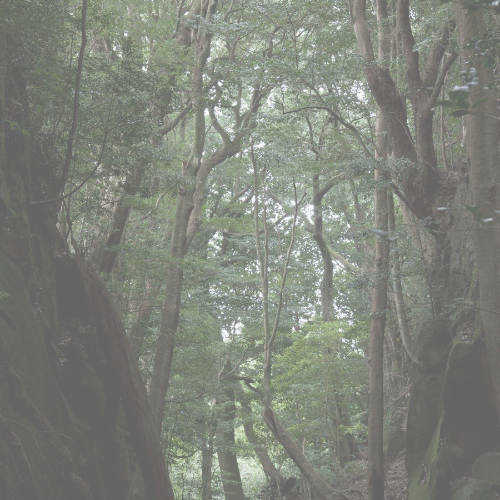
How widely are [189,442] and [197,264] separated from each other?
15.2 ft

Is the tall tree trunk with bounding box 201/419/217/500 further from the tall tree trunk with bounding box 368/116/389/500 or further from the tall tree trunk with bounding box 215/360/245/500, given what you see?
the tall tree trunk with bounding box 368/116/389/500

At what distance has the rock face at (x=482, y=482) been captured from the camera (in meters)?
5.54

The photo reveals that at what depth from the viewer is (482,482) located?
18.6ft

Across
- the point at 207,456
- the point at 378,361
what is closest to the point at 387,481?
the point at 378,361

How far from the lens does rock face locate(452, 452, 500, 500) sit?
18.2 feet

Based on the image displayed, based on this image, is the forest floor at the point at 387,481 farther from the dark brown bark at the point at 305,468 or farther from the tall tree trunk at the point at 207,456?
the tall tree trunk at the point at 207,456

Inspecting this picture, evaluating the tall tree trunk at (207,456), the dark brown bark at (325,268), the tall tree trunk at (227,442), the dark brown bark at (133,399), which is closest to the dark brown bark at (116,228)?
the dark brown bark at (133,399)

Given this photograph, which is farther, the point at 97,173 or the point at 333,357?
the point at 333,357

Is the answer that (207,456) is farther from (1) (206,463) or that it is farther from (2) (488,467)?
(2) (488,467)

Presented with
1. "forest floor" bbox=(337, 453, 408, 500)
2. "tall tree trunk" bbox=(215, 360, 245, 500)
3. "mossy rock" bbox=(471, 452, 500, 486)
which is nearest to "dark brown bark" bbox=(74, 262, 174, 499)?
"mossy rock" bbox=(471, 452, 500, 486)

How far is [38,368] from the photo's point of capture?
4980 millimetres

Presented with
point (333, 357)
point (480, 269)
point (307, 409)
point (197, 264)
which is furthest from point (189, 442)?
point (480, 269)

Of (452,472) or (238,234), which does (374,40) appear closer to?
(238,234)

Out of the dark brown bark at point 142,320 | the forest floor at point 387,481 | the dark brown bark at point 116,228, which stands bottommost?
the forest floor at point 387,481
